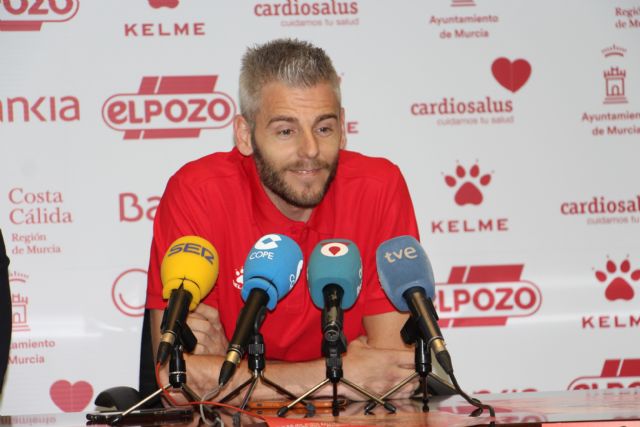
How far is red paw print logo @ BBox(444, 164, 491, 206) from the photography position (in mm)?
4359

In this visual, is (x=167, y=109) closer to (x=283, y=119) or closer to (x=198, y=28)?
(x=198, y=28)

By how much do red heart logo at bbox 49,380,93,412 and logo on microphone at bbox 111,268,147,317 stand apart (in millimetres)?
408

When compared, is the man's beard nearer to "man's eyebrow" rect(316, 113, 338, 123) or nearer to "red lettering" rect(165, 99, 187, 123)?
"man's eyebrow" rect(316, 113, 338, 123)

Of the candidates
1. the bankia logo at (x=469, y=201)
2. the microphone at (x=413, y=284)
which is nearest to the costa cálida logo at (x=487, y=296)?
the bankia logo at (x=469, y=201)

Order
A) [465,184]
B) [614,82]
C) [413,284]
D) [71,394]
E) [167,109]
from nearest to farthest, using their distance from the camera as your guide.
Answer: [413,284], [71,394], [167,109], [465,184], [614,82]

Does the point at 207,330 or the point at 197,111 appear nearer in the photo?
the point at 207,330

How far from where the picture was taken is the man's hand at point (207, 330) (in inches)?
106

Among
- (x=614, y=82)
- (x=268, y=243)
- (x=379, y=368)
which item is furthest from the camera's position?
(x=614, y=82)

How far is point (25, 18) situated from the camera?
13.9ft

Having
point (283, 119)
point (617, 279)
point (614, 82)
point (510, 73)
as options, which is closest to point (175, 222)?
point (283, 119)

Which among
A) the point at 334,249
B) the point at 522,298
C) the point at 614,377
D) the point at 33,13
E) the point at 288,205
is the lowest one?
the point at 614,377

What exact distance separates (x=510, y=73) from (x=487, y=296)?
116 cm

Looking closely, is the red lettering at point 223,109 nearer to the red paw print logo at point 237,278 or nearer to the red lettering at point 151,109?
the red lettering at point 151,109

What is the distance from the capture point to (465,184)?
4.37 meters
